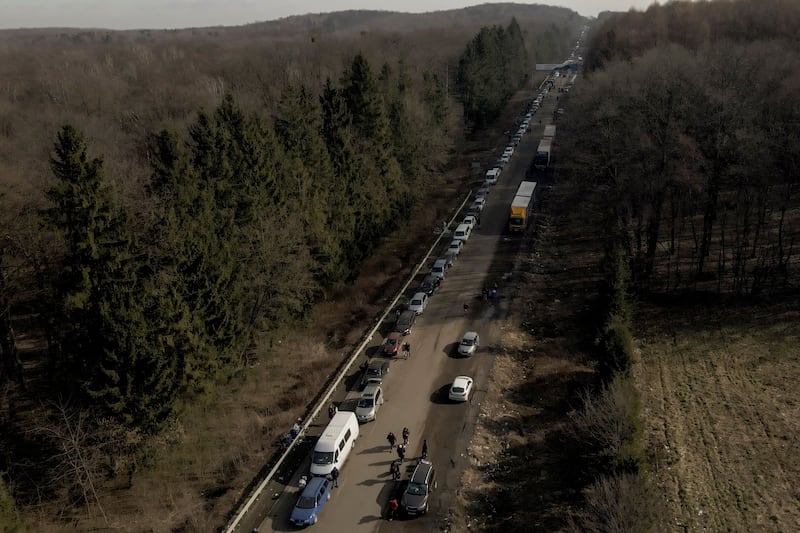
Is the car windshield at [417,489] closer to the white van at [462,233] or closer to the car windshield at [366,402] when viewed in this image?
the car windshield at [366,402]

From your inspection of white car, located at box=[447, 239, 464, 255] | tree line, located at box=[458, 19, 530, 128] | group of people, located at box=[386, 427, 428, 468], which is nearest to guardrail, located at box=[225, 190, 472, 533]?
white car, located at box=[447, 239, 464, 255]

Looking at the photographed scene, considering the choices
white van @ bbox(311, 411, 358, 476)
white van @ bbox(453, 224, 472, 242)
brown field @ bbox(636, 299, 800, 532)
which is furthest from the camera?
white van @ bbox(453, 224, 472, 242)

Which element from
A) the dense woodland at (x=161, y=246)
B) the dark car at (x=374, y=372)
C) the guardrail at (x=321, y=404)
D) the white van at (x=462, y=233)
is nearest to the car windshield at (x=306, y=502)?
the guardrail at (x=321, y=404)

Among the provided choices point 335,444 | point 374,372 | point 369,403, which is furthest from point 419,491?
point 374,372

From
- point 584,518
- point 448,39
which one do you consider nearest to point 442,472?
point 584,518

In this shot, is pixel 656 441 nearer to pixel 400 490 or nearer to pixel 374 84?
pixel 400 490

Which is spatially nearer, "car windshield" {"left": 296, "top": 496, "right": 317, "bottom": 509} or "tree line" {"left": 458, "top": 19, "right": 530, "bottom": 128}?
"car windshield" {"left": 296, "top": 496, "right": 317, "bottom": 509}

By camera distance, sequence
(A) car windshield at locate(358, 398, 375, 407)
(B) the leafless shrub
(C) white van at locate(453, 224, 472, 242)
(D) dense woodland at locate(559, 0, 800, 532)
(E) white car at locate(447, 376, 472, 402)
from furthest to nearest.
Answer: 1. (C) white van at locate(453, 224, 472, 242)
2. (D) dense woodland at locate(559, 0, 800, 532)
3. (E) white car at locate(447, 376, 472, 402)
4. (A) car windshield at locate(358, 398, 375, 407)
5. (B) the leafless shrub

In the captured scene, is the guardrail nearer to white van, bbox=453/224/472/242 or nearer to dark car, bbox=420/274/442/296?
dark car, bbox=420/274/442/296

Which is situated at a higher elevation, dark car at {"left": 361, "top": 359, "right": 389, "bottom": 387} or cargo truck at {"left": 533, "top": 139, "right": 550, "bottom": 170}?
cargo truck at {"left": 533, "top": 139, "right": 550, "bottom": 170}
